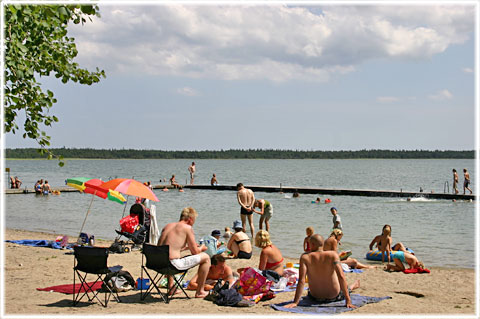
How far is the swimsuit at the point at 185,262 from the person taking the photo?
276 inches

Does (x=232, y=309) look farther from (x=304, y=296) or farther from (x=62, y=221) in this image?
(x=62, y=221)

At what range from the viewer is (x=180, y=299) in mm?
7391

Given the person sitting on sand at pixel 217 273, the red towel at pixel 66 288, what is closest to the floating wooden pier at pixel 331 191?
the person sitting on sand at pixel 217 273

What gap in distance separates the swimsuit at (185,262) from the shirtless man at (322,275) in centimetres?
138

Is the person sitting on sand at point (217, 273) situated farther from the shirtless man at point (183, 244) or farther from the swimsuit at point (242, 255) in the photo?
the swimsuit at point (242, 255)

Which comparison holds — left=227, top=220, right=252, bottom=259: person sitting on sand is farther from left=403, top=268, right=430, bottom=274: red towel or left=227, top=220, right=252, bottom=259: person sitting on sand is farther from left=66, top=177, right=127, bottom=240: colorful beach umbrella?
left=403, top=268, right=430, bottom=274: red towel

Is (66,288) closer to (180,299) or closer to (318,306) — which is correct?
(180,299)

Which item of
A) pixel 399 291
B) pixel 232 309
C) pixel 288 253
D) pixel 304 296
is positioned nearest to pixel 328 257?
pixel 304 296

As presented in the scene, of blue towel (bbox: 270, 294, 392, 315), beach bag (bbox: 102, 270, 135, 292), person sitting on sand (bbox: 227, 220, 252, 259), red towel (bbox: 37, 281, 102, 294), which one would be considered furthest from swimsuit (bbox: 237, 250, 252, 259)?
blue towel (bbox: 270, 294, 392, 315)

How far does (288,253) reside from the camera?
13.6 metres

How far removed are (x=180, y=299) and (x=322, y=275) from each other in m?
2.04

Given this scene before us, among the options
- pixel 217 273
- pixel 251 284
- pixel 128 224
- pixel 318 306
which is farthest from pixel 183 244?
pixel 128 224

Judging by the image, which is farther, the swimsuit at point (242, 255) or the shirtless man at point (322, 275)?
the swimsuit at point (242, 255)
